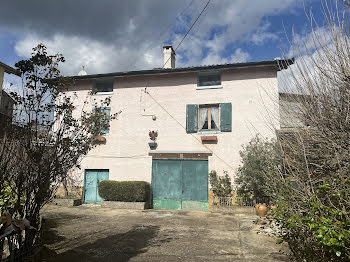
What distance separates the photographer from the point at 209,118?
13359 millimetres

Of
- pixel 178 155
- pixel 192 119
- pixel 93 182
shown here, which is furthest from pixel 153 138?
pixel 93 182

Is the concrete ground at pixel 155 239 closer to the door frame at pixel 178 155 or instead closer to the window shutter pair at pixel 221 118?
the door frame at pixel 178 155

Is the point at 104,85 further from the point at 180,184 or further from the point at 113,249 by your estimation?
the point at 113,249

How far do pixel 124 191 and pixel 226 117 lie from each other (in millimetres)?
6076

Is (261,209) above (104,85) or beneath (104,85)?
beneath

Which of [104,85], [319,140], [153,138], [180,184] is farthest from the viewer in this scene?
[104,85]

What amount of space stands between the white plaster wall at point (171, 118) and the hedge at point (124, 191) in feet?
3.53

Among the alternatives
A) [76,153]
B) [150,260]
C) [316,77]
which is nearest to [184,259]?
[150,260]

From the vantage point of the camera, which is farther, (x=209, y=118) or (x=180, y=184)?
(x=209, y=118)

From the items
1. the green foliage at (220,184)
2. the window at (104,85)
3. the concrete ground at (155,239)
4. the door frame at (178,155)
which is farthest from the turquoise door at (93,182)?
the green foliage at (220,184)

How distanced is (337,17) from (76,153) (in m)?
4.85

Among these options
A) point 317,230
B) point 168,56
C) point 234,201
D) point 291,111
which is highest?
point 168,56

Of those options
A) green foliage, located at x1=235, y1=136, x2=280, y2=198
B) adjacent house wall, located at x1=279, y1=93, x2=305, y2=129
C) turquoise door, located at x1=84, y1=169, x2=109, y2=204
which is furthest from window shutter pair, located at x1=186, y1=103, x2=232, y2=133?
adjacent house wall, located at x1=279, y1=93, x2=305, y2=129

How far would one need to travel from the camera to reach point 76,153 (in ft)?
15.9
